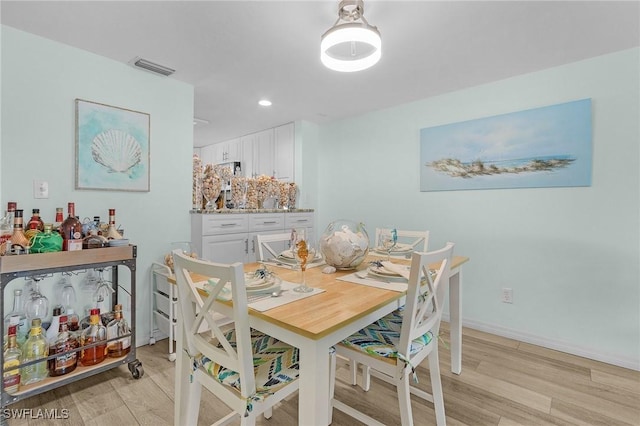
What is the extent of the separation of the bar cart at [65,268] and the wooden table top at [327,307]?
835 mm

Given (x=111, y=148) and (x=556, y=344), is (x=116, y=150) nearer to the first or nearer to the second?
(x=111, y=148)

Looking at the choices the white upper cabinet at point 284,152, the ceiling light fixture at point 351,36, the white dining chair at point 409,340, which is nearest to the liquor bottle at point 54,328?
the white dining chair at point 409,340

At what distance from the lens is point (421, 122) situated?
3.13 meters

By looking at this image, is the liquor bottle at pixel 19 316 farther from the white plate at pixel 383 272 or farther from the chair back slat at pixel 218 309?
the white plate at pixel 383 272

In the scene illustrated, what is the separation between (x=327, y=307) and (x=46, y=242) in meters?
1.67

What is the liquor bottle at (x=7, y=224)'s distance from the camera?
1638 mm

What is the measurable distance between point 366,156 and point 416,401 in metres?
2.51

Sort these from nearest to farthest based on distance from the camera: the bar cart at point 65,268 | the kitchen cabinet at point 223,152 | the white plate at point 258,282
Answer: the white plate at point 258,282
the bar cart at point 65,268
the kitchen cabinet at point 223,152

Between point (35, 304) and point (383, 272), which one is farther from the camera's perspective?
point (35, 304)

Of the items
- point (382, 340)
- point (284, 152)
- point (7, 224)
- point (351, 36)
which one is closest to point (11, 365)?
point (7, 224)

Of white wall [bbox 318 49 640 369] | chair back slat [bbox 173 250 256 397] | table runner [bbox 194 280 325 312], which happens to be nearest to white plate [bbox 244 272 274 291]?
table runner [bbox 194 280 325 312]

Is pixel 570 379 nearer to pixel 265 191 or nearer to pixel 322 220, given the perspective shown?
pixel 322 220

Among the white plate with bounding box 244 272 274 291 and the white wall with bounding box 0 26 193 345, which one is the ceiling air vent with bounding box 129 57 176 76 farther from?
the white plate with bounding box 244 272 274 291

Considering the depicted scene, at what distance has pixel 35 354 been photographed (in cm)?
173
